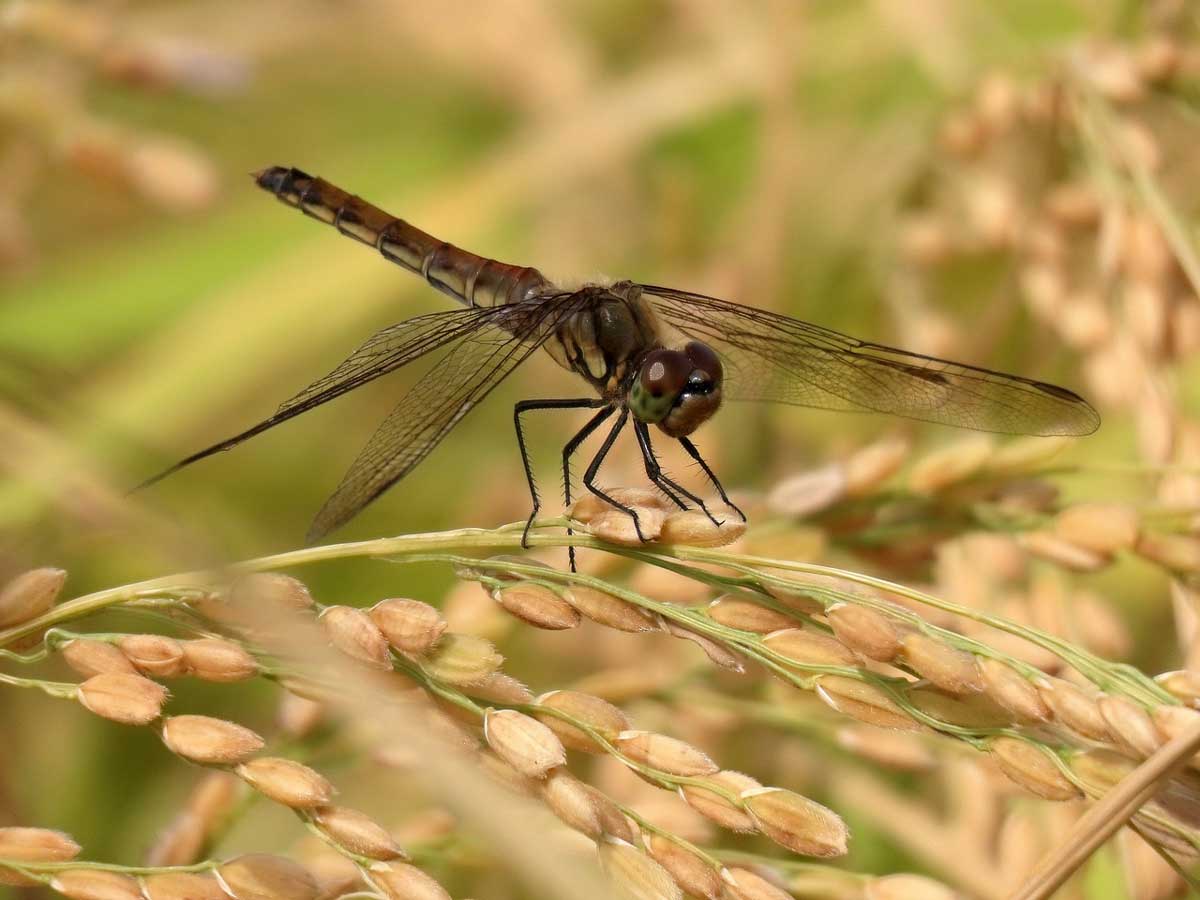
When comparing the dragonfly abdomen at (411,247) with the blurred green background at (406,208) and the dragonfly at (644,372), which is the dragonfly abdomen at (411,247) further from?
the blurred green background at (406,208)

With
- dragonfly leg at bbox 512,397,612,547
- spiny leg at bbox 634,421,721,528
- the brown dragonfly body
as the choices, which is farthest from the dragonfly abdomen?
spiny leg at bbox 634,421,721,528

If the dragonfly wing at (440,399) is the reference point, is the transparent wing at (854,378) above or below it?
above

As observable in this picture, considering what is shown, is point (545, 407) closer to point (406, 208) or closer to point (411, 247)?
point (411, 247)

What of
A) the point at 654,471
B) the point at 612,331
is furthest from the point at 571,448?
the point at 612,331

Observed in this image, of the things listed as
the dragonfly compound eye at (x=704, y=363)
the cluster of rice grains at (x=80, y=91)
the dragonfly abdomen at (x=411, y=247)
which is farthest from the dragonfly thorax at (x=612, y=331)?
the cluster of rice grains at (x=80, y=91)

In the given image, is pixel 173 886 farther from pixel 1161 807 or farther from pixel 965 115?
pixel 965 115

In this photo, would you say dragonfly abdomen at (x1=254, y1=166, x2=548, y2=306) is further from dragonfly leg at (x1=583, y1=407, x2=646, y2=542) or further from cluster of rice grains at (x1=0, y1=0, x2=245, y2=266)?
dragonfly leg at (x1=583, y1=407, x2=646, y2=542)
